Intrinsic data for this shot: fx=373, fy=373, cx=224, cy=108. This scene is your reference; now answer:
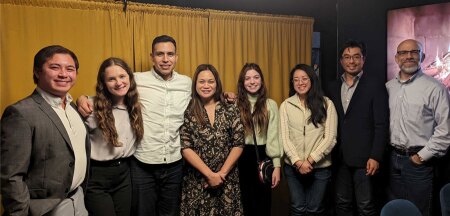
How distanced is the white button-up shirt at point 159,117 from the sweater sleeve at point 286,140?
729mm

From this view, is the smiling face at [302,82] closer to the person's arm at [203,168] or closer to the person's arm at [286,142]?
the person's arm at [286,142]

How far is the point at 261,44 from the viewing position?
348 centimetres

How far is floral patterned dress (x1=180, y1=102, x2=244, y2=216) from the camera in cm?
251

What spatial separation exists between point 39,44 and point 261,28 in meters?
1.88

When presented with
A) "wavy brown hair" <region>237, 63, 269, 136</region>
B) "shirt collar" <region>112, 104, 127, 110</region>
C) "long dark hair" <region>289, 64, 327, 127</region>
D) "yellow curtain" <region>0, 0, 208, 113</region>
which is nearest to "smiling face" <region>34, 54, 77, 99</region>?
"shirt collar" <region>112, 104, 127, 110</region>

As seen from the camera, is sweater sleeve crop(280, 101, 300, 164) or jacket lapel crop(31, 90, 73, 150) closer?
jacket lapel crop(31, 90, 73, 150)

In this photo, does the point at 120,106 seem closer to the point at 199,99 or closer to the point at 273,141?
the point at 199,99

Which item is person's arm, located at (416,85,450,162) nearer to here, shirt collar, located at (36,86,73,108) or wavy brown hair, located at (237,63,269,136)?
wavy brown hair, located at (237,63,269,136)

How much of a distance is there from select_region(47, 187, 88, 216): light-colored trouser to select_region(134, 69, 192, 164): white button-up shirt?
0.55 meters

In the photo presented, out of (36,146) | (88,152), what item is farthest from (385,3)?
(36,146)

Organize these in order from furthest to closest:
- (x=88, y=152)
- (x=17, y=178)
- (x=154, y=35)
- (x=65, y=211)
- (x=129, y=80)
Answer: (x=154, y=35)
(x=129, y=80)
(x=88, y=152)
(x=65, y=211)
(x=17, y=178)

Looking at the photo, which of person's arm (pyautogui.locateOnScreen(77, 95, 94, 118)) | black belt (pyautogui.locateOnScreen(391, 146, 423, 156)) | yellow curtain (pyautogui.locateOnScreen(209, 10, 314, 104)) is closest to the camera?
person's arm (pyautogui.locateOnScreen(77, 95, 94, 118))

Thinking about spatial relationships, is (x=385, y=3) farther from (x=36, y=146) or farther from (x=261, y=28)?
(x=36, y=146)

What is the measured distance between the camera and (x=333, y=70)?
12.9 feet
